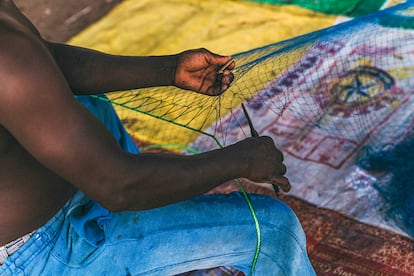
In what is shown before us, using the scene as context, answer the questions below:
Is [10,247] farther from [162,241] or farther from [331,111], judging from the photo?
[331,111]

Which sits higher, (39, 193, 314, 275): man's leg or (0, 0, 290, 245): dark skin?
(0, 0, 290, 245): dark skin

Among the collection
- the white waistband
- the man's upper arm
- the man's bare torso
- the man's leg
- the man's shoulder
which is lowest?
the man's leg

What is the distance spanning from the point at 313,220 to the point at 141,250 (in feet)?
2.79

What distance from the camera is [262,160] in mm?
1215

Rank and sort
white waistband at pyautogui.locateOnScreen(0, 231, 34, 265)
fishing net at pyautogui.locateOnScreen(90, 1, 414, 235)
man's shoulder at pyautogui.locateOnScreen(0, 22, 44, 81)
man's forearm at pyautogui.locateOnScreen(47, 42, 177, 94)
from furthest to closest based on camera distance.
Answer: fishing net at pyautogui.locateOnScreen(90, 1, 414, 235), man's forearm at pyautogui.locateOnScreen(47, 42, 177, 94), white waistband at pyautogui.locateOnScreen(0, 231, 34, 265), man's shoulder at pyautogui.locateOnScreen(0, 22, 44, 81)

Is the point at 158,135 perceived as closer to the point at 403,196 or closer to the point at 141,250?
the point at 403,196

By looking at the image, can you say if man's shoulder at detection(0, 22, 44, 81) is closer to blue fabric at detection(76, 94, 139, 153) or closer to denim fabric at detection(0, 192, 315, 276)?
denim fabric at detection(0, 192, 315, 276)

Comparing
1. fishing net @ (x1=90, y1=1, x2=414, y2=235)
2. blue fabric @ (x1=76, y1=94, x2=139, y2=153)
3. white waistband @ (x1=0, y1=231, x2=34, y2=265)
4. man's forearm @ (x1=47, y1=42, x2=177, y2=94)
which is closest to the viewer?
white waistband @ (x1=0, y1=231, x2=34, y2=265)

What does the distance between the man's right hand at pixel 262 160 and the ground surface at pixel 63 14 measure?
2.36m

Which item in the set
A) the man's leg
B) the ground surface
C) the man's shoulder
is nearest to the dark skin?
the man's shoulder

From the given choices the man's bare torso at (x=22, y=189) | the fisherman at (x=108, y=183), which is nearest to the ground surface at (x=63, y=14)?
the fisherman at (x=108, y=183)

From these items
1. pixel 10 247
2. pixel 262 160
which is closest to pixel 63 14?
pixel 10 247

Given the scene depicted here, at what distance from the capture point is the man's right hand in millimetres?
1205

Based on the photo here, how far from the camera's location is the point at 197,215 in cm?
134
